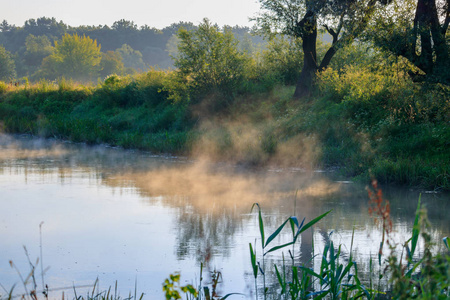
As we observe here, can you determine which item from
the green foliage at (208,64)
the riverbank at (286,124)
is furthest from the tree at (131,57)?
the green foliage at (208,64)

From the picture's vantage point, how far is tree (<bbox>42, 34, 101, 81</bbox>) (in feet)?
275

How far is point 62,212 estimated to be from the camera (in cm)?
953

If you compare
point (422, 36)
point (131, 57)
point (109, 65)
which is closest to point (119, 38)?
point (131, 57)

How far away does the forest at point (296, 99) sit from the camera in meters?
13.8

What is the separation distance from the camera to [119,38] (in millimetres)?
110375

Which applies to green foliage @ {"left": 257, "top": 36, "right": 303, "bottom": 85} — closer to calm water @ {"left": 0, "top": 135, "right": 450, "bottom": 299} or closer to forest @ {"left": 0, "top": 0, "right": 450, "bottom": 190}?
forest @ {"left": 0, "top": 0, "right": 450, "bottom": 190}

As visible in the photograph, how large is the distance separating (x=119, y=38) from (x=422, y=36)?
336 feet

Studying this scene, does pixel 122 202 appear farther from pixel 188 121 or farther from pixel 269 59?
pixel 269 59

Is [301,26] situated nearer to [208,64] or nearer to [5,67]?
[208,64]

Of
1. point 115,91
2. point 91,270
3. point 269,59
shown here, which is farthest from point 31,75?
point 91,270

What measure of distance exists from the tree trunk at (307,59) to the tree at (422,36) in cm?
635

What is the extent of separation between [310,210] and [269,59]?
16227mm

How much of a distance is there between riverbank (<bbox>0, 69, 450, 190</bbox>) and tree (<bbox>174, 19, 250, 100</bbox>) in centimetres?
58

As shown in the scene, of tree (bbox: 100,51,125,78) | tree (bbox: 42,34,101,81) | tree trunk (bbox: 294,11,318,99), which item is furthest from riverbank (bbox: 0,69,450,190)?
tree (bbox: 100,51,125,78)
